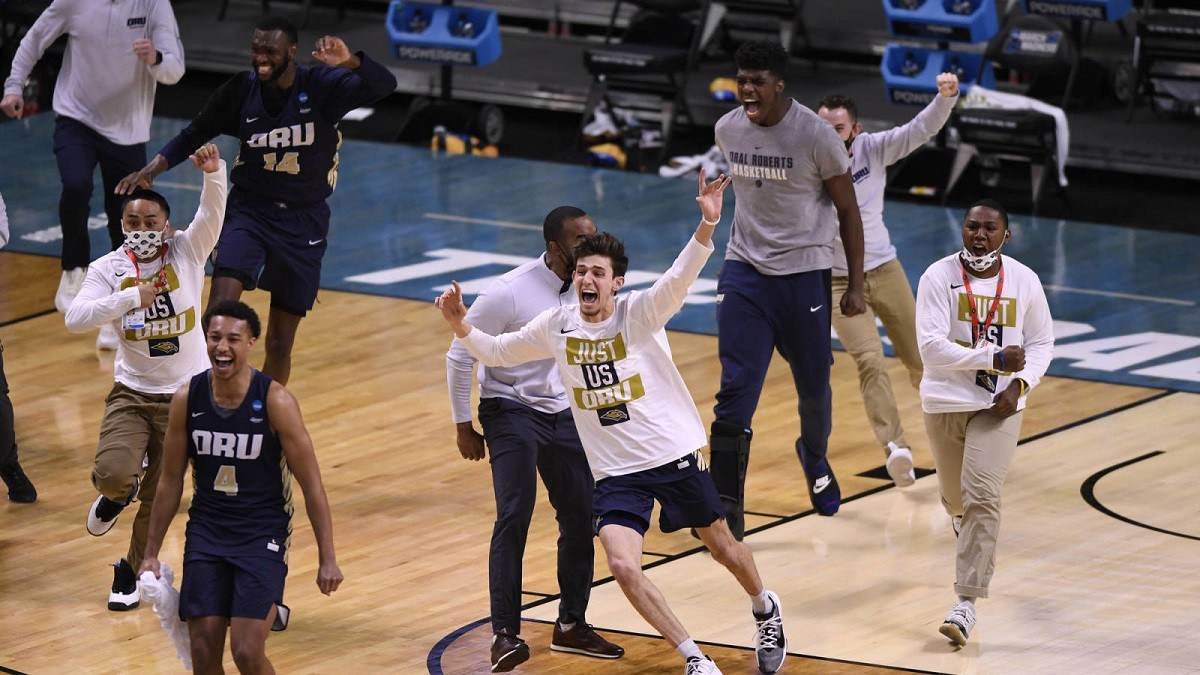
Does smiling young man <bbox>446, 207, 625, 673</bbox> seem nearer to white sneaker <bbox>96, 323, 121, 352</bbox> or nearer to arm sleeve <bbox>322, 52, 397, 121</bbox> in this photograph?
arm sleeve <bbox>322, 52, 397, 121</bbox>

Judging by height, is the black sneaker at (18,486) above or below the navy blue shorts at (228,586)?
below

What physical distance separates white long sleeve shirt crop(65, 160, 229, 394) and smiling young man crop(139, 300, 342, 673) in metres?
1.57

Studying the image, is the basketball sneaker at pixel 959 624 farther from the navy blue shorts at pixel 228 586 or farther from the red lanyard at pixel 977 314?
the navy blue shorts at pixel 228 586

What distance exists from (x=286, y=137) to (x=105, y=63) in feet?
10.3

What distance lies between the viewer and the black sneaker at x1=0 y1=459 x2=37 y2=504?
10.3 metres

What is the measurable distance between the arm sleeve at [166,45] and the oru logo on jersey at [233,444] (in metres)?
5.65

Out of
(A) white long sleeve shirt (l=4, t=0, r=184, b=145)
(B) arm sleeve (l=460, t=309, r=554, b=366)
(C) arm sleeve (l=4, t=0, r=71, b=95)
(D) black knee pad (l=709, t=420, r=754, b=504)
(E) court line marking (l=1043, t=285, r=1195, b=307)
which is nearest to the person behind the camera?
(B) arm sleeve (l=460, t=309, r=554, b=366)

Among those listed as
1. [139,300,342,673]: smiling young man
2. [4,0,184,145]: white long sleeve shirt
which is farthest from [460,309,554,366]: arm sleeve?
[4,0,184,145]: white long sleeve shirt

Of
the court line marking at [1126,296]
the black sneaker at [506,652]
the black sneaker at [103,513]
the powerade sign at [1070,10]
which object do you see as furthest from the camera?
the powerade sign at [1070,10]

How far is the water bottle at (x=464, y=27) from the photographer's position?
18625mm

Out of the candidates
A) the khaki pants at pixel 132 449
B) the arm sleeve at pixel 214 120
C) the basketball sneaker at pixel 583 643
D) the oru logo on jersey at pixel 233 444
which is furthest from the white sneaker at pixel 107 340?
the oru logo on jersey at pixel 233 444

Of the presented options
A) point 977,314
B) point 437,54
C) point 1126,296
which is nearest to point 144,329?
point 977,314

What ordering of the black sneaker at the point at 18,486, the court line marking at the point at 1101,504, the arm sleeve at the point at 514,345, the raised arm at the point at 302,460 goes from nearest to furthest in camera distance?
the raised arm at the point at 302,460 → the arm sleeve at the point at 514,345 → the court line marking at the point at 1101,504 → the black sneaker at the point at 18,486

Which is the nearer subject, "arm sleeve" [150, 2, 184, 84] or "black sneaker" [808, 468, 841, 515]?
"black sneaker" [808, 468, 841, 515]
